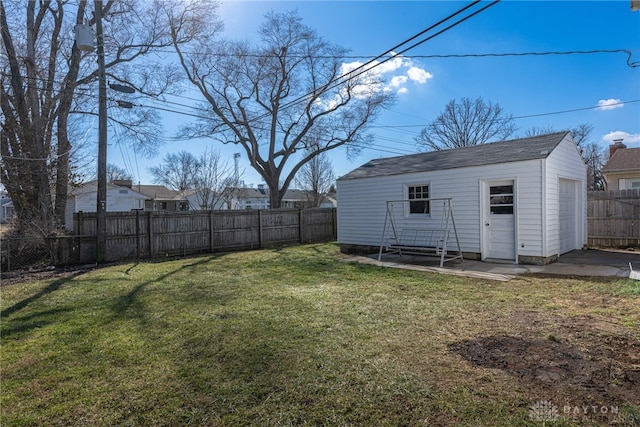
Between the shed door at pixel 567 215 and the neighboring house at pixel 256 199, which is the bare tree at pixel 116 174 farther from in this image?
the shed door at pixel 567 215

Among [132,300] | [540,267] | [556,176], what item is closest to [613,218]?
[556,176]

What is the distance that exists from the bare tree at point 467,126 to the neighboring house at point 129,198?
26171mm

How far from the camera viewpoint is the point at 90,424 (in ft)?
7.59

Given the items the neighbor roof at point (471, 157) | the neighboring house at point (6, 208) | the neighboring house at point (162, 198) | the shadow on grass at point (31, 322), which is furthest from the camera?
the neighboring house at point (162, 198)

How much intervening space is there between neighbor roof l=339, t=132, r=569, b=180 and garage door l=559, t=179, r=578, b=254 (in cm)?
135

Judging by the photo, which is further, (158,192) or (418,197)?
(158,192)

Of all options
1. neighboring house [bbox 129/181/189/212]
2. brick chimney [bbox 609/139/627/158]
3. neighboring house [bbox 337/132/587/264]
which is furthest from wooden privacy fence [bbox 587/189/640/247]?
neighboring house [bbox 129/181/189/212]

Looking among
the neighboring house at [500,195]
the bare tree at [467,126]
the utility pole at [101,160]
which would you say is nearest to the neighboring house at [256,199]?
the bare tree at [467,126]

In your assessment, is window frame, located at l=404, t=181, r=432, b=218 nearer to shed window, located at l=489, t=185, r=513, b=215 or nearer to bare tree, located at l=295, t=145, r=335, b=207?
shed window, located at l=489, t=185, r=513, b=215

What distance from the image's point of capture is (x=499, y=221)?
8.86 m

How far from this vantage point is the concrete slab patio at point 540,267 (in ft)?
23.4

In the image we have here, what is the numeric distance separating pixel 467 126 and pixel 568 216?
21.9 metres

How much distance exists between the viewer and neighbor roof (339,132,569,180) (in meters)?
8.53

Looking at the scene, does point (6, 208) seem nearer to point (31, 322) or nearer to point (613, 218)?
point (31, 322)
